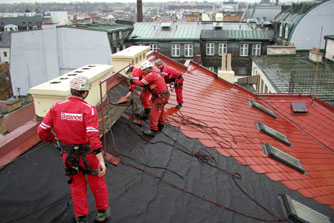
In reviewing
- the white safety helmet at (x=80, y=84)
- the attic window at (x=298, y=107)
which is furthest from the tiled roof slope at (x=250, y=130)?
the white safety helmet at (x=80, y=84)

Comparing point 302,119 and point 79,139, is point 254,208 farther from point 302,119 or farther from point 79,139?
point 302,119

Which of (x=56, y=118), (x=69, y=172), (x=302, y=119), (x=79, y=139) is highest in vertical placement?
(x=56, y=118)

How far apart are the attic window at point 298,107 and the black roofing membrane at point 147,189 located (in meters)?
8.59

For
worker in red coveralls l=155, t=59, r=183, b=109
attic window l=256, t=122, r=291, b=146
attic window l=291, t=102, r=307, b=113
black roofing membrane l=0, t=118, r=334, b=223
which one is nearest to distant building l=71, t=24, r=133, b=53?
attic window l=291, t=102, r=307, b=113

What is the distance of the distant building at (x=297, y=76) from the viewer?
19.7 meters

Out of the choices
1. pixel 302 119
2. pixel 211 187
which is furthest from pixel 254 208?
pixel 302 119

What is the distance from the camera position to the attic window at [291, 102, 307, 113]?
50.8ft

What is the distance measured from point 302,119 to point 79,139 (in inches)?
492

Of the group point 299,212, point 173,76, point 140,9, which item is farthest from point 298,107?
point 140,9

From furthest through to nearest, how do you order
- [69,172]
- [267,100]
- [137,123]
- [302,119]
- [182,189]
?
[267,100] < [302,119] < [137,123] < [182,189] < [69,172]

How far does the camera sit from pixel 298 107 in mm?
15641

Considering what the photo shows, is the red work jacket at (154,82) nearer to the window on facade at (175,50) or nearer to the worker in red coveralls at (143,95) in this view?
the worker in red coveralls at (143,95)

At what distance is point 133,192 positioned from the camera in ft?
20.9

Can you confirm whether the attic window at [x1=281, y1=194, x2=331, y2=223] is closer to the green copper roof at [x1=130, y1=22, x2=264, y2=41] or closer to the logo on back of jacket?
the logo on back of jacket
